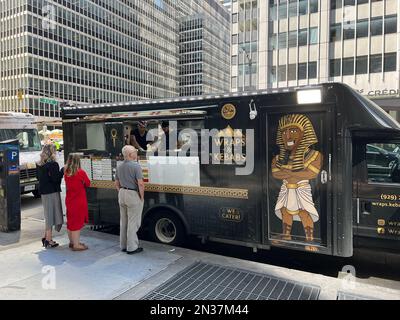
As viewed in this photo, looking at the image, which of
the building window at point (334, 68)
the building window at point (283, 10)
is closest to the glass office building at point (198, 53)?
the building window at point (283, 10)

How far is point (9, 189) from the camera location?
757cm

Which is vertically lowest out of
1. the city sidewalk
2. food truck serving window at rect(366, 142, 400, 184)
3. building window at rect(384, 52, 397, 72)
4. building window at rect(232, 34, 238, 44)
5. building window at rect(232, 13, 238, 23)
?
the city sidewalk

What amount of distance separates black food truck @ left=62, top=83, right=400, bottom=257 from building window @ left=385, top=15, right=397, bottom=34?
33535 mm

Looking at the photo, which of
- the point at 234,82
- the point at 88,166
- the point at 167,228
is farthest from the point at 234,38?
the point at 167,228

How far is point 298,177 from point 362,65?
109 ft

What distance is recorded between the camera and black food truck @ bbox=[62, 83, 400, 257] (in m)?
5.04

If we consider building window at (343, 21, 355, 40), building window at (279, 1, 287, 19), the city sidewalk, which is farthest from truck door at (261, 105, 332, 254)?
building window at (279, 1, 287, 19)

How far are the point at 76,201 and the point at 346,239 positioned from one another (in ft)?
14.1

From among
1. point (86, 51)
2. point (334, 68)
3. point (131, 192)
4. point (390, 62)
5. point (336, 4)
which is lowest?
point (131, 192)

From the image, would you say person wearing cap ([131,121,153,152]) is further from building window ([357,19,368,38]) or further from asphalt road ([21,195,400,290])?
building window ([357,19,368,38])

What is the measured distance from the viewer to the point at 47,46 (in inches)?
2803

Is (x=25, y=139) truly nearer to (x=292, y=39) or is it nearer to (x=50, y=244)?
(x=50, y=244)

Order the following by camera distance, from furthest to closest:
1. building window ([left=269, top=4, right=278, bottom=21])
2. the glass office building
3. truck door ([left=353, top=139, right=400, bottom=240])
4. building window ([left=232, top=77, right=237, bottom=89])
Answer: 1. the glass office building
2. building window ([left=232, top=77, right=237, bottom=89])
3. building window ([left=269, top=4, right=278, bottom=21])
4. truck door ([left=353, top=139, right=400, bottom=240])
